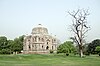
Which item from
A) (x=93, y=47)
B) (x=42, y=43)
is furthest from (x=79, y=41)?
(x=93, y=47)

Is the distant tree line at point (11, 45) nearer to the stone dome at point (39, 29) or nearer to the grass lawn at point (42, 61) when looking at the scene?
the stone dome at point (39, 29)

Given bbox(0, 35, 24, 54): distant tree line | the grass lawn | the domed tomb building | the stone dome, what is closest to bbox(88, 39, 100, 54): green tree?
the domed tomb building

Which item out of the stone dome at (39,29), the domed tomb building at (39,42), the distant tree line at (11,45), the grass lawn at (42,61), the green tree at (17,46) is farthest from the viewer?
the distant tree line at (11,45)

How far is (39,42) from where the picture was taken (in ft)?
261

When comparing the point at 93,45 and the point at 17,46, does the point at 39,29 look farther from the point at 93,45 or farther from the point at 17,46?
the point at 93,45

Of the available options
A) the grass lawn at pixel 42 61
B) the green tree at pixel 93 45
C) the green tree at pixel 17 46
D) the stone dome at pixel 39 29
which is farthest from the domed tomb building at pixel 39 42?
the grass lawn at pixel 42 61

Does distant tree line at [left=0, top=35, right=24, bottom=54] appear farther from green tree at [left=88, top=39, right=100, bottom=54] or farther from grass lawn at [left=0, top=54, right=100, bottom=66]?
grass lawn at [left=0, top=54, right=100, bottom=66]

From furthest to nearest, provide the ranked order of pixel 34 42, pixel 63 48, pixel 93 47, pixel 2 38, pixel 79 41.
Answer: pixel 2 38
pixel 93 47
pixel 34 42
pixel 63 48
pixel 79 41

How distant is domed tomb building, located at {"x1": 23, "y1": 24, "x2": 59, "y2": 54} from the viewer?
78.2 metres

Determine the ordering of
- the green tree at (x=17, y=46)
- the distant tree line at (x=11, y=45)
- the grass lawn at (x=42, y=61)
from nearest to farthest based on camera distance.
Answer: the grass lawn at (x=42, y=61)
the green tree at (x=17, y=46)
the distant tree line at (x=11, y=45)

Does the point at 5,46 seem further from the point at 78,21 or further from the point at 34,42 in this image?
the point at 78,21

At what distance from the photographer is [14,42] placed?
299 feet

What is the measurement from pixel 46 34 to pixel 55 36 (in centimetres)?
772

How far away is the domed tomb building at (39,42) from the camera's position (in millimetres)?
78250
